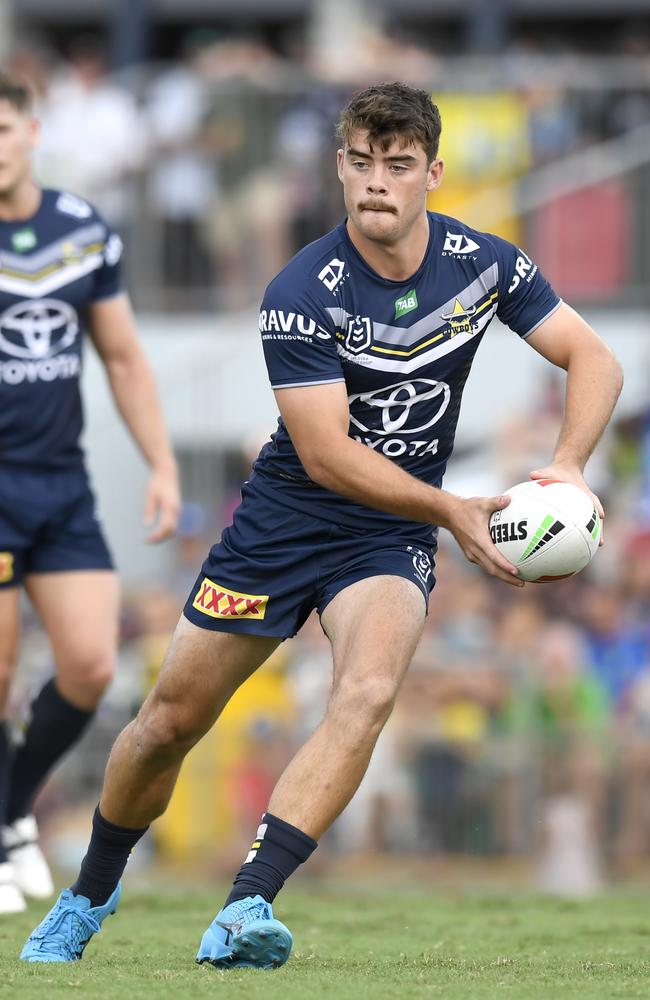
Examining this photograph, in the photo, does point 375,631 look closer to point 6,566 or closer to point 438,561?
point 6,566

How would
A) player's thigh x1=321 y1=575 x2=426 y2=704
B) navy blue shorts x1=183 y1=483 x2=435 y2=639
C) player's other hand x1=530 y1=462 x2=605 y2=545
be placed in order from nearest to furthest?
player's thigh x1=321 y1=575 x2=426 y2=704 → player's other hand x1=530 y1=462 x2=605 y2=545 → navy blue shorts x1=183 y1=483 x2=435 y2=639

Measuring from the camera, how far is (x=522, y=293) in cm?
549

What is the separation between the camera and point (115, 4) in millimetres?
20969

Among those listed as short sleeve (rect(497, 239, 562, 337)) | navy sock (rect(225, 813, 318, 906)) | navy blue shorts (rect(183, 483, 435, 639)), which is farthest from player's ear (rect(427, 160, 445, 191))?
navy sock (rect(225, 813, 318, 906))

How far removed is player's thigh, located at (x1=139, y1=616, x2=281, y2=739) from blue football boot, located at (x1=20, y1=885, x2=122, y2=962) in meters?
0.63

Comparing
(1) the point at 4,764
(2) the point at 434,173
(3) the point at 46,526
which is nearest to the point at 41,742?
(1) the point at 4,764

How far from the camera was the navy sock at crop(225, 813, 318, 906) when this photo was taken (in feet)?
16.0

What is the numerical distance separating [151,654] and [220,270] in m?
4.19

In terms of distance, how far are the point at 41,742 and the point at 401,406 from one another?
2.56 meters

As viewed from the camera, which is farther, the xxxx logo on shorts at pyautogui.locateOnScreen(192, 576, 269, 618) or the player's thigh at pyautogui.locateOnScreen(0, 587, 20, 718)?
the player's thigh at pyautogui.locateOnScreen(0, 587, 20, 718)

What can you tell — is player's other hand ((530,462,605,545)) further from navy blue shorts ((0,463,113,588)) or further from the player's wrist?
navy blue shorts ((0,463,113,588))

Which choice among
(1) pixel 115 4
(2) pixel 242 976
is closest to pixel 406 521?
(2) pixel 242 976

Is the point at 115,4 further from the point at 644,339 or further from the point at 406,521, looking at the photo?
the point at 406,521

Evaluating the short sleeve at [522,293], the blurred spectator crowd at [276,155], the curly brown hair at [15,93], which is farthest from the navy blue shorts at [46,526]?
the blurred spectator crowd at [276,155]
